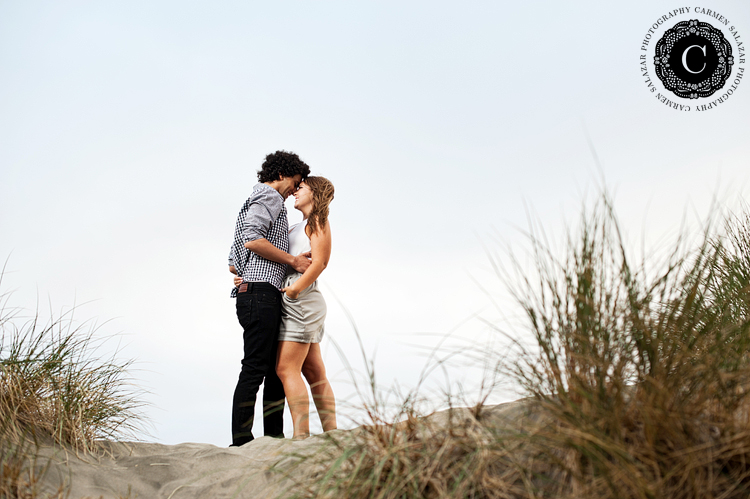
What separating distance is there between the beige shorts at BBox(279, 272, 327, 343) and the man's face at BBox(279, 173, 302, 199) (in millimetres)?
684

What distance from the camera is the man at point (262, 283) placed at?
3.55 metres

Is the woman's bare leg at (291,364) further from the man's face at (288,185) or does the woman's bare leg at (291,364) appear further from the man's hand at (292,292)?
the man's face at (288,185)

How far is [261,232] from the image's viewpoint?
12.1 ft

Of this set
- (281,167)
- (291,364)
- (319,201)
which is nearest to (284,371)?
(291,364)

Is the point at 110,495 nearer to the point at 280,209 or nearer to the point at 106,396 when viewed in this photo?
the point at 106,396

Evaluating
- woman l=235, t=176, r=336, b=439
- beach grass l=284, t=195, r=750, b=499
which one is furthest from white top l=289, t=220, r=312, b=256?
beach grass l=284, t=195, r=750, b=499

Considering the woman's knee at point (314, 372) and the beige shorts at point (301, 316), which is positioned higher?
the beige shorts at point (301, 316)

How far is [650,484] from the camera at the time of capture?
4.94 ft

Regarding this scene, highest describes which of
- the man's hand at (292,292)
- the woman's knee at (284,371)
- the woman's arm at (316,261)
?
the woman's arm at (316,261)

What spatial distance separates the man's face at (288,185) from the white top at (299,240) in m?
0.26

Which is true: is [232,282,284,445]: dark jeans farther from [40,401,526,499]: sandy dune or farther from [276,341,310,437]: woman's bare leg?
[40,401,526,499]: sandy dune

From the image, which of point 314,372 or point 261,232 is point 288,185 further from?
point 314,372

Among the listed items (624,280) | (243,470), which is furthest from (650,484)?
(243,470)

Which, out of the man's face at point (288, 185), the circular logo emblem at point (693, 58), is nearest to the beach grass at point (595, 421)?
the man's face at point (288, 185)
